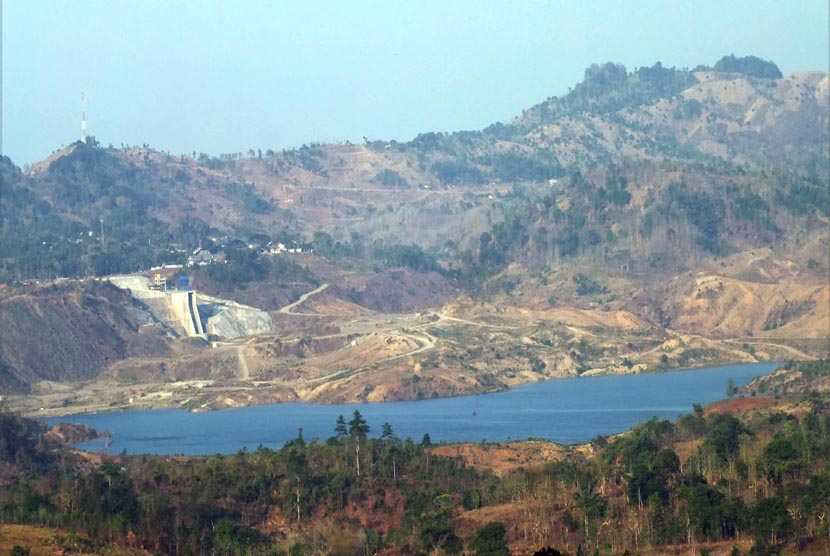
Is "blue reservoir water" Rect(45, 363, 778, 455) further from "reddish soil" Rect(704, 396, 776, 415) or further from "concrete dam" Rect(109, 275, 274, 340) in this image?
"concrete dam" Rect(109, 275, 274, 340)

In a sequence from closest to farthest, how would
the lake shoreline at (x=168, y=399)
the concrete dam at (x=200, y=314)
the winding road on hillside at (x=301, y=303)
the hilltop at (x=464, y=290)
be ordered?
the lake shoreline at (x=168, y=399)
the hilltop at (x=464, y=290)
the concrete dam at (x=200, y=314)
the winding road on hillside at (x=301, y=303)

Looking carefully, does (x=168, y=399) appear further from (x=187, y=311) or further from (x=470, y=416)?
(x=470, y=416)

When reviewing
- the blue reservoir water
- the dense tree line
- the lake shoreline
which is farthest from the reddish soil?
the lake shoreline

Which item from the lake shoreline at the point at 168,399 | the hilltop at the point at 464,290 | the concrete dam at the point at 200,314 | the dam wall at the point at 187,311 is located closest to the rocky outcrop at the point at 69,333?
the hilltop at the point at 464,290

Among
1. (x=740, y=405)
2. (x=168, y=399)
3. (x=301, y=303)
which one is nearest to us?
(x=740, y=405)

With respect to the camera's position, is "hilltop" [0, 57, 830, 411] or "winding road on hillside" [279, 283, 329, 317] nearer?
"hilltop" [0, 57, 830, 411]

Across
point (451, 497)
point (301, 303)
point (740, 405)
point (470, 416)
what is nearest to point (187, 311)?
point (301, 303)

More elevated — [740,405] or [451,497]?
[740,405]

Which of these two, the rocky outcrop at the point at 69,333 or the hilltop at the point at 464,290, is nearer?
the hilltop at the point at 464,290

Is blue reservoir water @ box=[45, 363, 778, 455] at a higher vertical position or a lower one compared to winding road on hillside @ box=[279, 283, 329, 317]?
lower

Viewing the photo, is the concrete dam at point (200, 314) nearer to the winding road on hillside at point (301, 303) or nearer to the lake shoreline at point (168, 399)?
the winding road on hillside at point (301, 303)
